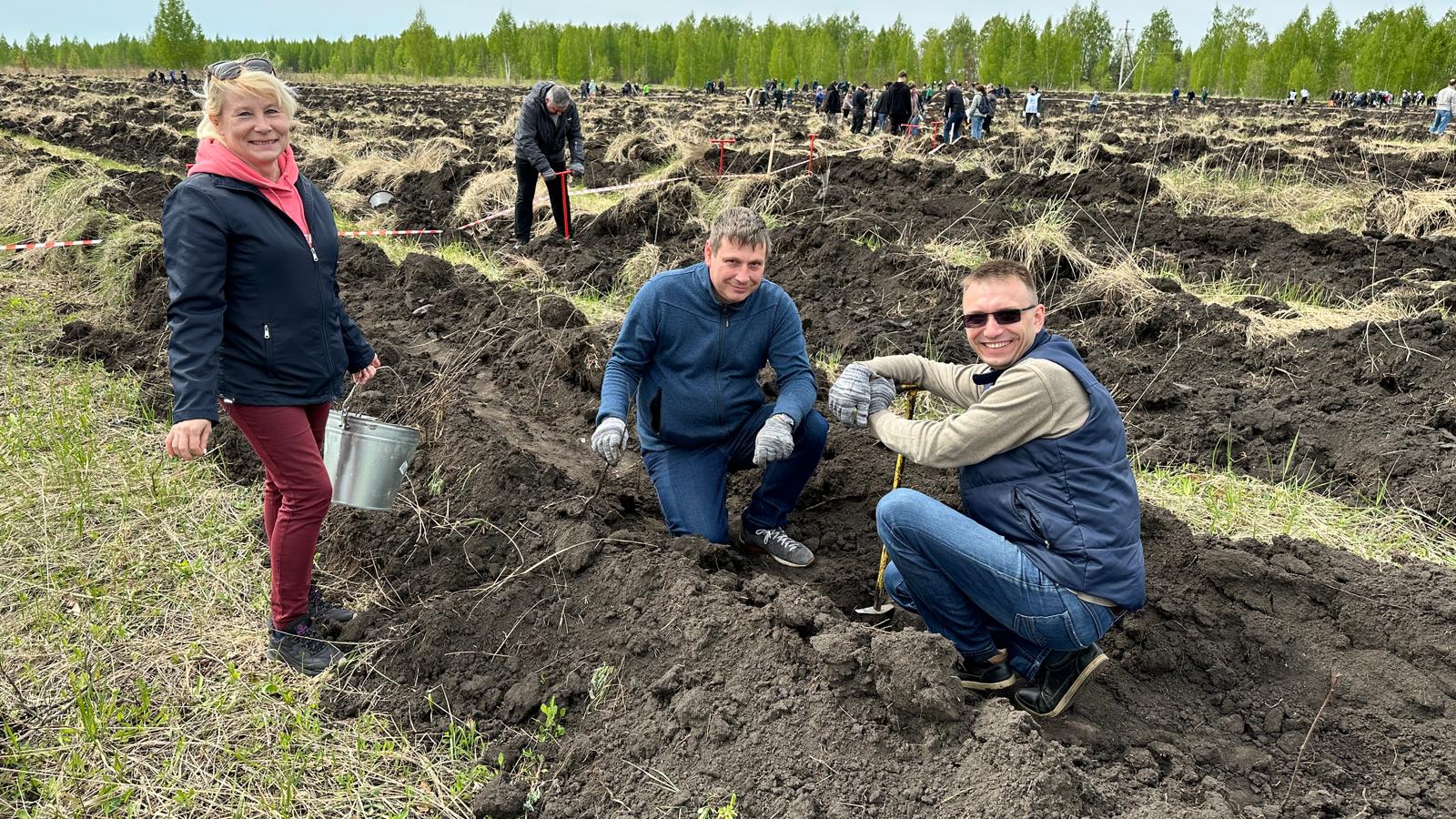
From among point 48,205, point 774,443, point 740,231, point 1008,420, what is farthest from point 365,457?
point 48,205

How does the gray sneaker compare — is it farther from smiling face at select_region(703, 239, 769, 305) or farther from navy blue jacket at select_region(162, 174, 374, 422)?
navy blue jacket at select_region(162, 174, 374, 422)

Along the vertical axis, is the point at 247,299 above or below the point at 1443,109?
below

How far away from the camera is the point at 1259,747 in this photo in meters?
2.76

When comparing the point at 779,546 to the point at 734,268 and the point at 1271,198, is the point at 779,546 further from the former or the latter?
the point at 1271,198

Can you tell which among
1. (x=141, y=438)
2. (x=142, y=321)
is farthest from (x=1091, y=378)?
(x=142, y=321)

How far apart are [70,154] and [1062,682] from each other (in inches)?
748

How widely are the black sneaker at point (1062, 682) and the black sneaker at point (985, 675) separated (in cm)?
7

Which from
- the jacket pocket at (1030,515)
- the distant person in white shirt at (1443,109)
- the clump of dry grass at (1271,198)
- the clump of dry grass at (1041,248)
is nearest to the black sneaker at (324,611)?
the jacket pocket at (1030,515)

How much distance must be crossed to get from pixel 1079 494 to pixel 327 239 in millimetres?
2366

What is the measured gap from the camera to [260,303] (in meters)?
2.68

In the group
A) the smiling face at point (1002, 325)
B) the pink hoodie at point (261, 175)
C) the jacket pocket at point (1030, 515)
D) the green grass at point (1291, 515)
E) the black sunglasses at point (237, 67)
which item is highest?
the black sunglasses at point (237, 67)

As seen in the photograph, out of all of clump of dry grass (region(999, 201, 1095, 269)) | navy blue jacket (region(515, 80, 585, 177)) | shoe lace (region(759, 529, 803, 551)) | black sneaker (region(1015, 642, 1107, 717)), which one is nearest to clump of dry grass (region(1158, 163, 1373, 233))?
clump of dry grass (region(999, 201, 1095, 269))

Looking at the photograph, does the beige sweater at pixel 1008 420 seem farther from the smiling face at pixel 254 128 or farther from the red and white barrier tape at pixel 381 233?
the red and white barrier tape at pixel 381 233

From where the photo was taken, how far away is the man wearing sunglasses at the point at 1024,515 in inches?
104
